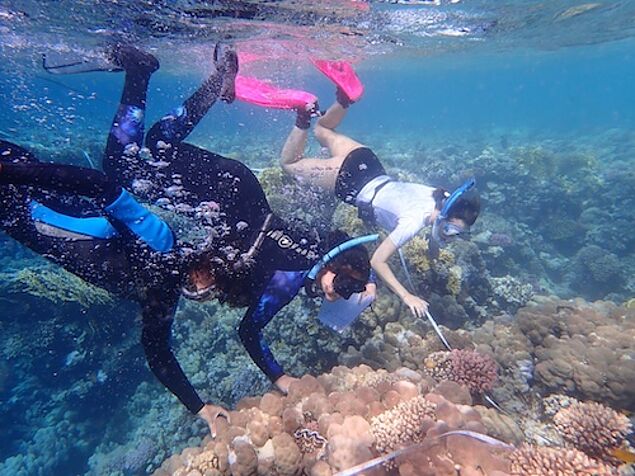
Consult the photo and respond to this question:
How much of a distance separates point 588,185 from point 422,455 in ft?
56.2

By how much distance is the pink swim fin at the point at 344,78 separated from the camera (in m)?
7.22

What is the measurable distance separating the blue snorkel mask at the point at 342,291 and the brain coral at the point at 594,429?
2227 mm

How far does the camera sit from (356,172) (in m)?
6.96

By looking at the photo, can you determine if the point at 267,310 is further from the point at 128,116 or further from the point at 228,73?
the point at 228,73

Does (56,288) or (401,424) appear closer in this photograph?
(401,424)

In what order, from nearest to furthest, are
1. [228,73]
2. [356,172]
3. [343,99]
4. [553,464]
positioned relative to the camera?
[553,464], [228,73], [356,172], [343,99]

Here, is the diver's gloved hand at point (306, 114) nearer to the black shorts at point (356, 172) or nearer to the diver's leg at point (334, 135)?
the diver's leg at point (334, 135)

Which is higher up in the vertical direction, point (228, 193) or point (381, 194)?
point (228, 193)

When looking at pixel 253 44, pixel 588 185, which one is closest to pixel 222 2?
pixel 253 44

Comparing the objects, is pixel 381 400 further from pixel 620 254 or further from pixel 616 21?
pixel 616 21

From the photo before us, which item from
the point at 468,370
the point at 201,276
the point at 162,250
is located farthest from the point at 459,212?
the point at 162,250

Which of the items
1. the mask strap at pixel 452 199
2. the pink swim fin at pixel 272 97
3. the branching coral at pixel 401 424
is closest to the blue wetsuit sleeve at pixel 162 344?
the branching coral at pixel 401 424

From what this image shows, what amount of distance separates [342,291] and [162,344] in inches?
71.8

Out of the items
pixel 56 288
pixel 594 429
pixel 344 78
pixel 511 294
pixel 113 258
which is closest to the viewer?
pixel 594 429
